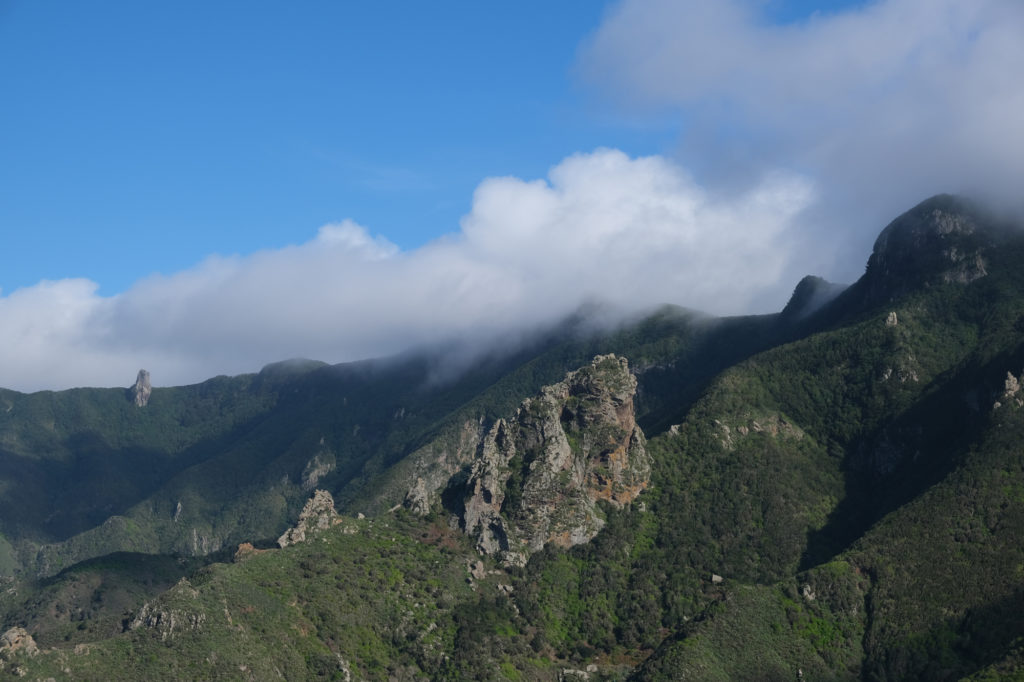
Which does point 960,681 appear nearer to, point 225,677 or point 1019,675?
point 1019,675

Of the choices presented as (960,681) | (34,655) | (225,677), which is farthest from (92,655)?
(960,681)

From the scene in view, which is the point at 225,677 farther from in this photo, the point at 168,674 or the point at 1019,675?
the point at 1019,675

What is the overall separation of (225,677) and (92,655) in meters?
23.1

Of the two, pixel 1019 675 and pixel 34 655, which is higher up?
pixel 34 655

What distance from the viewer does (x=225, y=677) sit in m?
198

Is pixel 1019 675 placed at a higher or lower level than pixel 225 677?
lower

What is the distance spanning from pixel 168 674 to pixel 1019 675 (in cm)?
14361

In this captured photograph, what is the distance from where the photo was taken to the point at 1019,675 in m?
188

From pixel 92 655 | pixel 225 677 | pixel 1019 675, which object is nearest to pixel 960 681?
pixel 1019 675

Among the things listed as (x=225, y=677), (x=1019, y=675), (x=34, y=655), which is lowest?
(x=1019, y=675)

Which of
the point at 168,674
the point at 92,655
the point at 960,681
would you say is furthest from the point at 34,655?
the point at 960,681

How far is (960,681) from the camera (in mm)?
192250

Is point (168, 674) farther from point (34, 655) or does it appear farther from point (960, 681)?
point (960, 681)

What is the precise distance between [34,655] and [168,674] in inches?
882
